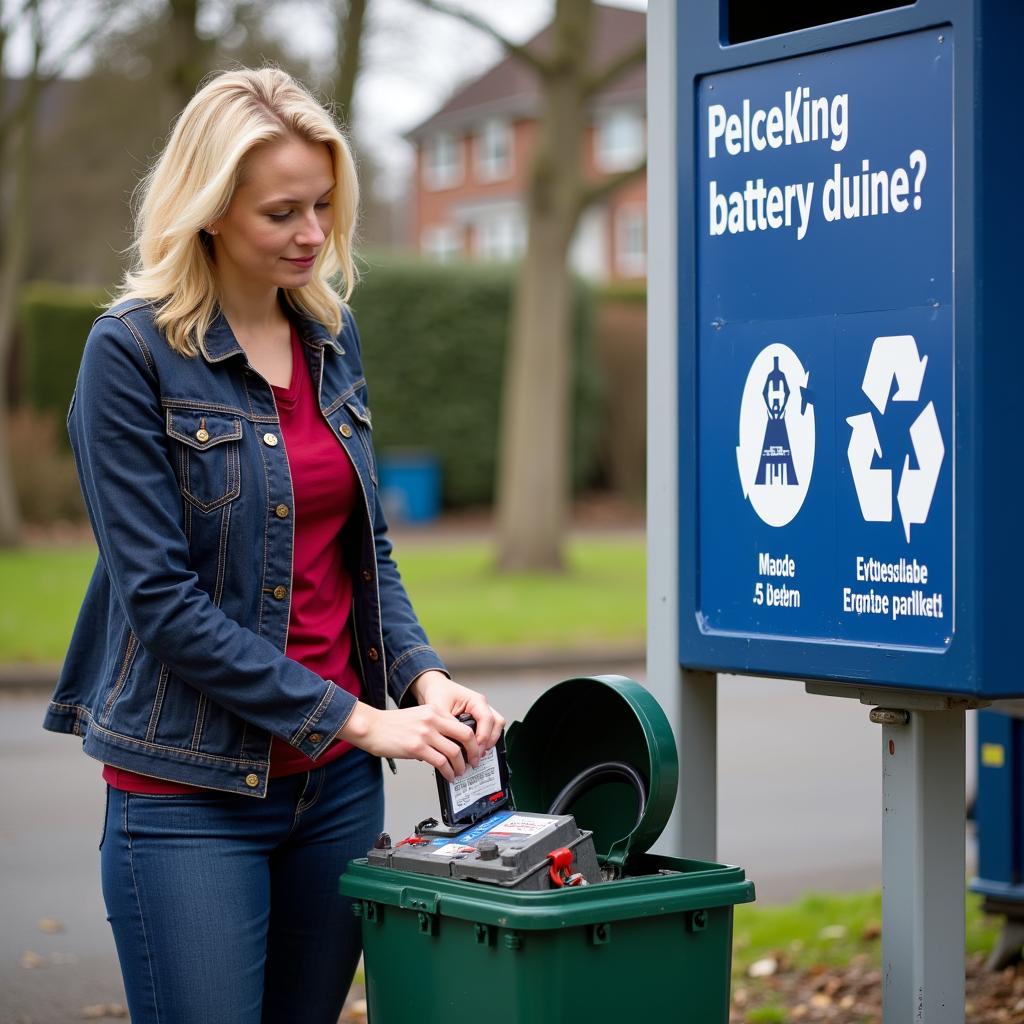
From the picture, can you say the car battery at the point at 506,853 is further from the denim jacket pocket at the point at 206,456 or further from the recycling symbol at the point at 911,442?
the recycling symbol at the point at 911,442

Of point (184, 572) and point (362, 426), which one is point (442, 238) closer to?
point (362, 426)

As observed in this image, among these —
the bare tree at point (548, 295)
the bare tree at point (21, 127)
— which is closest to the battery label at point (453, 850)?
the bare tree at point (548, 295)

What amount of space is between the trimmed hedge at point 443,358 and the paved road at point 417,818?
13278 millimetres

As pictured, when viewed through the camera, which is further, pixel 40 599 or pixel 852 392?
pixel 40 599

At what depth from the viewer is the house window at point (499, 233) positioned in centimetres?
5084

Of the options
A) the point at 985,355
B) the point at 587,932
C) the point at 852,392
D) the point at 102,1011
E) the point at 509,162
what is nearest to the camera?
the point at 587,932

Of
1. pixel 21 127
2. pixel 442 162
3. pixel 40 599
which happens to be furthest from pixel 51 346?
pixel 442 162

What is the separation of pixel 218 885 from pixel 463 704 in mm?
448

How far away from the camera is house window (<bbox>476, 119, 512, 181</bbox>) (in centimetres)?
4991

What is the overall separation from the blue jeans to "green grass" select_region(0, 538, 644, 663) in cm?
896

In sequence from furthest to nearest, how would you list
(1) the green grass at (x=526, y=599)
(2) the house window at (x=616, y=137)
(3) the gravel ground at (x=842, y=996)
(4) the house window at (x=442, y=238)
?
(4) the house window at (x=442, y=238) < (2) the house window at (x=616, y=137) < (1) the green grass at (x=526, y=599) < (3) the gravel ground at (x=842, y=996)

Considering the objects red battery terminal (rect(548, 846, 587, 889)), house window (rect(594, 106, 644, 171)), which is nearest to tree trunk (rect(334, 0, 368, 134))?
red battery terminal (rect(548, 846, 587, 889))

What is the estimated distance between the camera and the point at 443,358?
23812 mm

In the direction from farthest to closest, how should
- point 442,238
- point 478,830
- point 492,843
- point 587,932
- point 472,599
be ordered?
1. point 442,238
2. point 472,599
3. point 478,830
4. point 492,843
5. point 587,932
